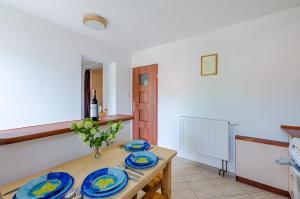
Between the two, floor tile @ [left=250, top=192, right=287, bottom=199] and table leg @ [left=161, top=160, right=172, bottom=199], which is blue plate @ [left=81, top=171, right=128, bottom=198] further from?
floor tile @ [left=250, top=192, right=287, bottom=199]

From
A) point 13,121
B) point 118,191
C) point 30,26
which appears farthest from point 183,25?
point 13,121

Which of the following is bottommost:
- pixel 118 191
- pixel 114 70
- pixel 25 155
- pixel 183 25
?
pixel 118 191

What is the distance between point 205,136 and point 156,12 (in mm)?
2067

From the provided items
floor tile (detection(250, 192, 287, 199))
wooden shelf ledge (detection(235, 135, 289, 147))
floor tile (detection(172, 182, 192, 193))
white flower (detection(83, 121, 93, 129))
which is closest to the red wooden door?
floor tile (detection(172, 182, 192, 193))

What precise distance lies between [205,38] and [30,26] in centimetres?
274

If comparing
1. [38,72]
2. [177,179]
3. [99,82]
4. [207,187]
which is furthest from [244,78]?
[99,82]

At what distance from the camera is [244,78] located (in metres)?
2.23

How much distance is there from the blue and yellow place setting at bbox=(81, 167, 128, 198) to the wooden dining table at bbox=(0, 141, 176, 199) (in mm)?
31

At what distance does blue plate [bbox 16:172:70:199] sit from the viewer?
699 mm

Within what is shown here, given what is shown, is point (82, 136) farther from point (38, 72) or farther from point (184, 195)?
point (38, 72)

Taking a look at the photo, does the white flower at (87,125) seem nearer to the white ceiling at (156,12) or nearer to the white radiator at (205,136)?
the white ceiling at (156,12)

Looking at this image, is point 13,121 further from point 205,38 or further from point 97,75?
point 97,75

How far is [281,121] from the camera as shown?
197cm

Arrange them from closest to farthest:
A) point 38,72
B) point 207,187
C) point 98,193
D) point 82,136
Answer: point 98,193 → point 82,136 → point 207,187 → point 38,72
